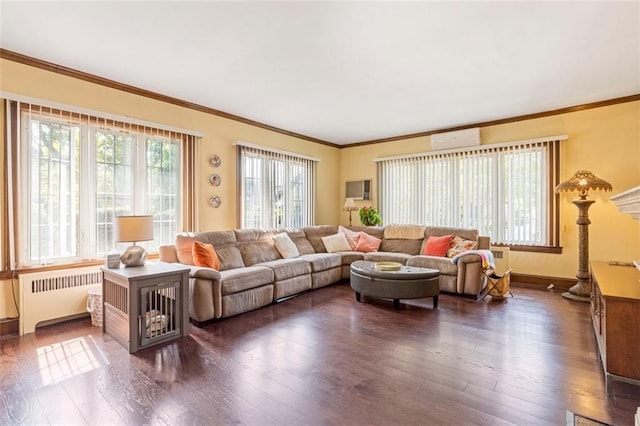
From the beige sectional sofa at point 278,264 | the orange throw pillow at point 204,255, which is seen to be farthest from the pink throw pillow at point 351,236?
the orange throw pillow at point 204,255

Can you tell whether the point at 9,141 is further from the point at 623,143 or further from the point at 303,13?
the point at 623,143

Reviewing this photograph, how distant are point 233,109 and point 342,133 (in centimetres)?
225

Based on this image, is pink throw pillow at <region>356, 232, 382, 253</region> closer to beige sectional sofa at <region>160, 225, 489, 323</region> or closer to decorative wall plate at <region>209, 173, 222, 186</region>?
beige sectional sofa at <region>160, 225, 489, 323</region>

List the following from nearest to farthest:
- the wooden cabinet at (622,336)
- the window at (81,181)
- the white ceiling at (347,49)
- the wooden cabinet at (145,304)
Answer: the wooden cabinet at (622,336)
the white ceiling at (347,49)
the wooden cabinet at (145,304)
the window at (81,181)

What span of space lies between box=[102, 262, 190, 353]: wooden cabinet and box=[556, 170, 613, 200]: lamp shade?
4.70 m

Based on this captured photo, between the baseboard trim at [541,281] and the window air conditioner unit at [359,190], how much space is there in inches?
119

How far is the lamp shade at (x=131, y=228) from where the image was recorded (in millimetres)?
3020

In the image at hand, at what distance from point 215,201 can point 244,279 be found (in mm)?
1604

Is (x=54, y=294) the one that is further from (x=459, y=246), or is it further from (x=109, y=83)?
(x=459, y=246)

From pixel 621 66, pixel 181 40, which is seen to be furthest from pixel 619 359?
pixel 181 40

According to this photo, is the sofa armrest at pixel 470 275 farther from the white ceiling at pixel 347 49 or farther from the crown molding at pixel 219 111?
the crown molding at pixel 219 111

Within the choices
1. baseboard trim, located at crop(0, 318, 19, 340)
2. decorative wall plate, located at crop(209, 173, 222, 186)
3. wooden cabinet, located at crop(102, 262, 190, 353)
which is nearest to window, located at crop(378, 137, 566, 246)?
decorative wall plate, located at crop(209, 173, 222, 186)

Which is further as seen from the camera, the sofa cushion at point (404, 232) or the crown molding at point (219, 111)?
the sofa cushion at point (404, 232)

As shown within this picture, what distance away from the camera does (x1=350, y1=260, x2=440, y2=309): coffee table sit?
12.0 ft
